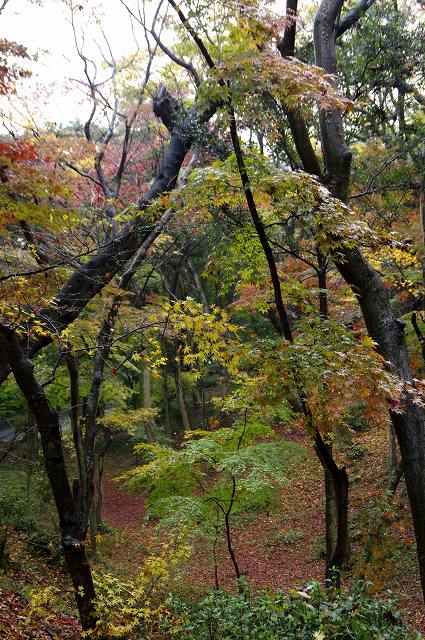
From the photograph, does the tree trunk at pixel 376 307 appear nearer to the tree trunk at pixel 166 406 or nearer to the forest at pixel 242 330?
the forest at pixel 242 330

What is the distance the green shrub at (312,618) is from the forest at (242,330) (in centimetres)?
2

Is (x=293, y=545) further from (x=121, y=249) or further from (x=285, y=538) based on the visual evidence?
(x=121, y=249)

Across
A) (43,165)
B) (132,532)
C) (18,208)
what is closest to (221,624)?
(18,208)

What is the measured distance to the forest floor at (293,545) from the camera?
7301mm

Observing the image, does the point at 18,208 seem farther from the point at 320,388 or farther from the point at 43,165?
the point at 43,165

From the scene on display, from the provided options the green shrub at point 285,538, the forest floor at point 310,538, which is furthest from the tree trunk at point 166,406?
the green shrub at point 285,538

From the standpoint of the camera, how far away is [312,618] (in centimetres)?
335

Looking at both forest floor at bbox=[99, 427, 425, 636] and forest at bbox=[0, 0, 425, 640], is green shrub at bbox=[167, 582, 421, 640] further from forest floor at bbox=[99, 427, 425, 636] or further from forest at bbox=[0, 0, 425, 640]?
forest floor at bbox=[99, 427, 425, 636]

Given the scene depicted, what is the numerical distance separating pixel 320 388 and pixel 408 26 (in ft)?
29.3

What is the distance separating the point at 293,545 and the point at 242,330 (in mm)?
6561

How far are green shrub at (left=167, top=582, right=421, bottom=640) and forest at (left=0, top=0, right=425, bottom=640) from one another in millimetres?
18

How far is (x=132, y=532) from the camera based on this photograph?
590 inches

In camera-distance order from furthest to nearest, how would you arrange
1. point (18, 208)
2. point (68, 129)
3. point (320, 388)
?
point (68, 129)
point (18, 208)
point (320, 388)

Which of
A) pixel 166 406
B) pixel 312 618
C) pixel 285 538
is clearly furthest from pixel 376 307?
pixel 166 406
